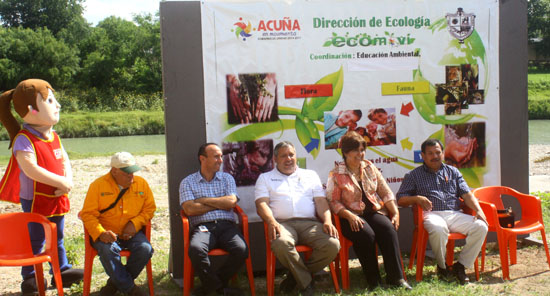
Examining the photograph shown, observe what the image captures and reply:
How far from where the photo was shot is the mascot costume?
411 cm

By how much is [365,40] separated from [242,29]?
1089mm

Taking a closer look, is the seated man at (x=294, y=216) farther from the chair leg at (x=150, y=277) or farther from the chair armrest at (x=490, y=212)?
the chair armrest at (x=490, y=212)

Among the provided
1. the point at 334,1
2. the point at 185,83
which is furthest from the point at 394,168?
the point at 185,83

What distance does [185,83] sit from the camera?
4.54 m

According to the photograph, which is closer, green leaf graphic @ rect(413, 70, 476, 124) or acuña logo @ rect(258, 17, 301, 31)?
acuña logo @ rect(258, 17, 301, 31)

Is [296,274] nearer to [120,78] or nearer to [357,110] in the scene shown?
[357,110]

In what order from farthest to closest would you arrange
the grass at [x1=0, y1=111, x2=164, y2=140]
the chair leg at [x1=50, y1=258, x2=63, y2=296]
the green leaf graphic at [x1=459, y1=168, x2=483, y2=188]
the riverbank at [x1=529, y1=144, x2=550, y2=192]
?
the grass at [x1=0, y1=111, x2=164, y2=140], the riverbank at [x1=529, y1=144, x2=550, y2=192], the green leaf graphic at [x1=459, y1=168, x2=483, y2=188], the chair leg at [x1=50, y1=258, x2=63, y2=296]

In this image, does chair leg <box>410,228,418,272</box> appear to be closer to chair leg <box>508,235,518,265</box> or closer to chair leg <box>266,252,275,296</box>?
chair leg <box>508,235,518,265</box>

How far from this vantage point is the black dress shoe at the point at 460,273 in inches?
168

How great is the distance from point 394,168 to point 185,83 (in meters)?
2.00

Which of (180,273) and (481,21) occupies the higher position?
(481,21)

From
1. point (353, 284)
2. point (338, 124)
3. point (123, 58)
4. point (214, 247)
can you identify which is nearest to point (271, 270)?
point (214, 247)

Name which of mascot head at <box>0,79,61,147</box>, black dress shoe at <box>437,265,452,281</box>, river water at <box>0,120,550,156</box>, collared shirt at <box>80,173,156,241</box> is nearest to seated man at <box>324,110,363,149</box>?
black dress shoe at <box>437,265,452,281</box>

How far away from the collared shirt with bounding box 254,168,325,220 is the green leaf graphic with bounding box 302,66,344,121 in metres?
0.64
